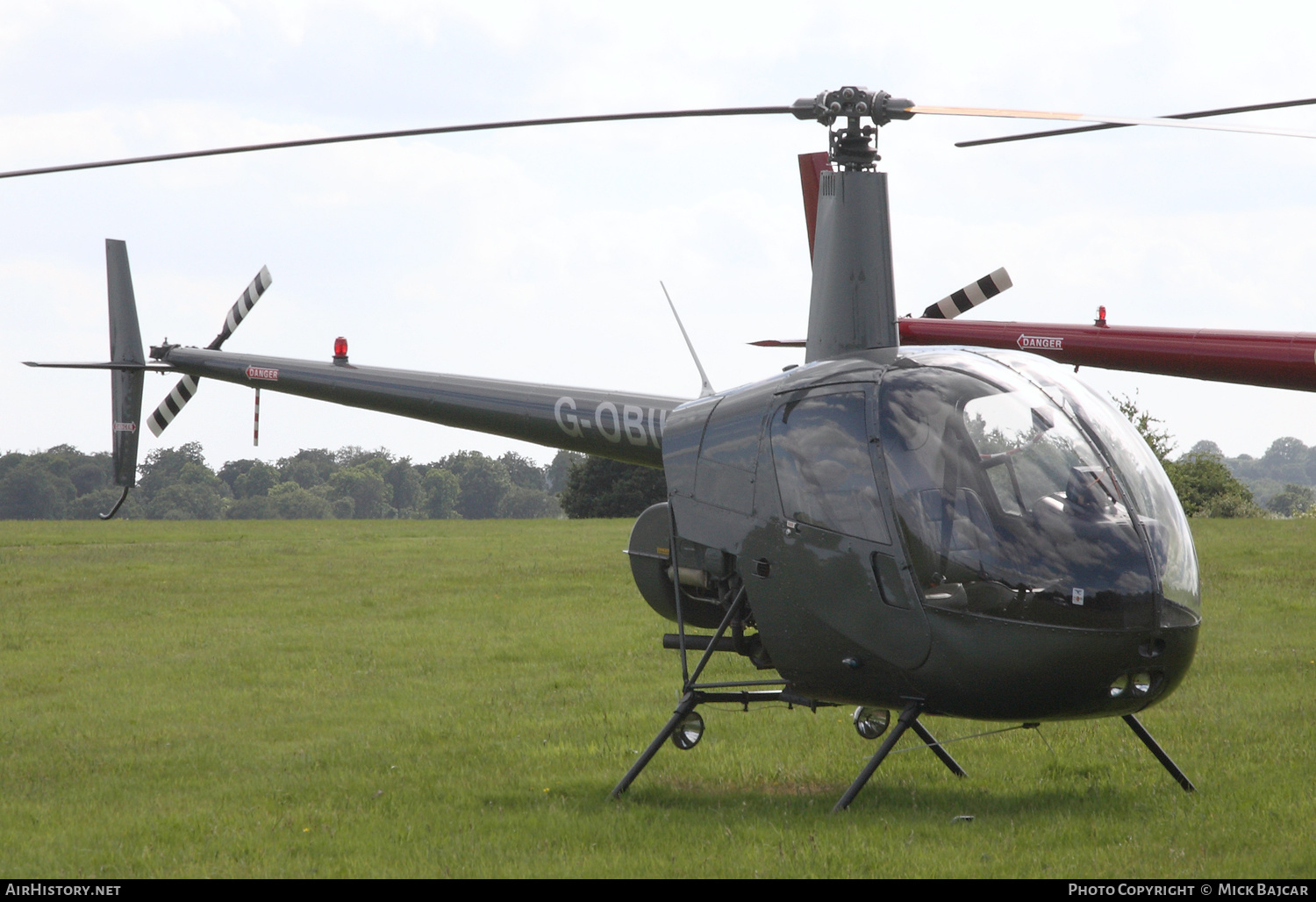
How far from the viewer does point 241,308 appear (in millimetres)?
13875

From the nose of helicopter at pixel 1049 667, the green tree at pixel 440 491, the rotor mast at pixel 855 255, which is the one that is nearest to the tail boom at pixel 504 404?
the rotor mast at pixel 855 255

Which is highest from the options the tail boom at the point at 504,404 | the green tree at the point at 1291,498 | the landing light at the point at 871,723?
the tail boom at the point at 504,404

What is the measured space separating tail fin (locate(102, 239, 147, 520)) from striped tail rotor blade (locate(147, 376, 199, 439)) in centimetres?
40

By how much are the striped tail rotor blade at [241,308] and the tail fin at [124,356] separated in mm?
1848

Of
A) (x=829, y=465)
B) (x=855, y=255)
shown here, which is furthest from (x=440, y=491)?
(x=829, y=465)

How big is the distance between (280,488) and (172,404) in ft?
235

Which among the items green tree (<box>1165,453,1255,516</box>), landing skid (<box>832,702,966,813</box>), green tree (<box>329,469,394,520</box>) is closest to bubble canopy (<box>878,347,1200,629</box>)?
landing skid (<box>832,702,966,813</box>)

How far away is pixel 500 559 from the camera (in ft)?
82.7

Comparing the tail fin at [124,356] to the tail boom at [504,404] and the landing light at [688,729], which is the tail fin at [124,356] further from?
the landing light at [688,729]

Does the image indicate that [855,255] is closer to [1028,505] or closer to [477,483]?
[1028,505]

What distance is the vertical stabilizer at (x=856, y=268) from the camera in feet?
24.5

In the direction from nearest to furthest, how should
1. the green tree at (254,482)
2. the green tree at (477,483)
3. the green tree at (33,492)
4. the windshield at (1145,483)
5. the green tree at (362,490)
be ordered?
the windshield at (1145,483)
the green tree at (33,492)
the green tree at (254,482)
the green tree at (362,490)
the green tree at (477,483)
